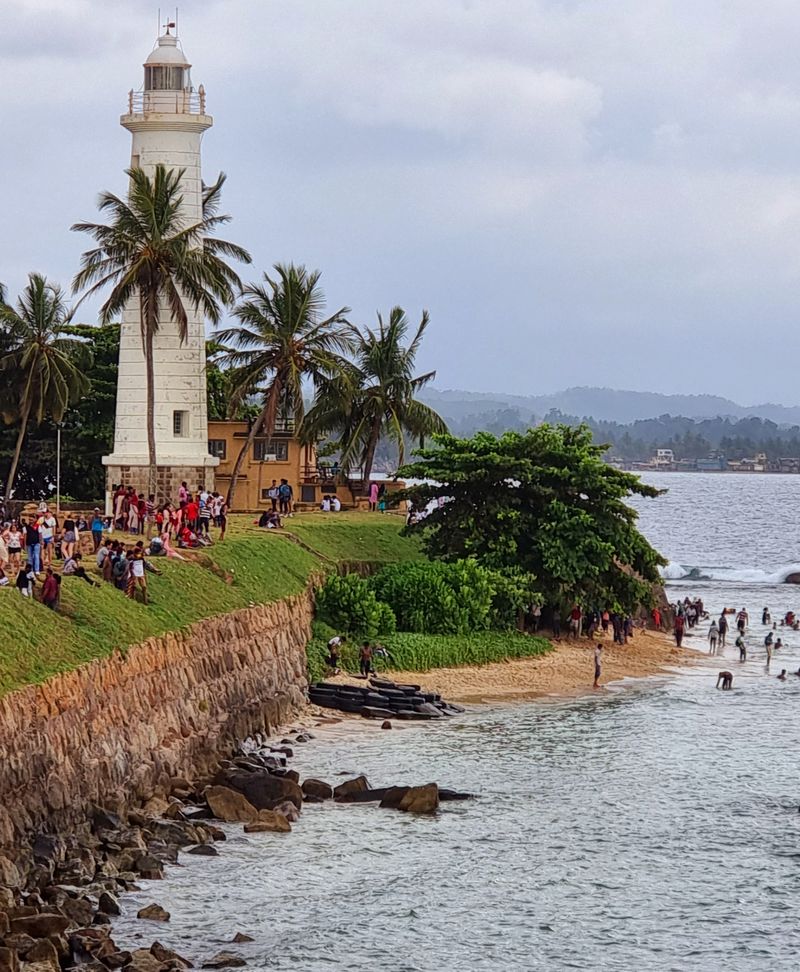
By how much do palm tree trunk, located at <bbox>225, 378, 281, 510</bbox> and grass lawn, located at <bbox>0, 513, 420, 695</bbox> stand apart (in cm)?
358

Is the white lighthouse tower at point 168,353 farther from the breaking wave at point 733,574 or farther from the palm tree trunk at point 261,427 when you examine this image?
the breaking wave at point 733,574

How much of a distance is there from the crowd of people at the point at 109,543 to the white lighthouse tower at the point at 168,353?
246 inches

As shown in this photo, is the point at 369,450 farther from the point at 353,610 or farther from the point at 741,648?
the point at 353,610

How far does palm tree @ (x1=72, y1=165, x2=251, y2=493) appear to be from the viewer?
174 ft

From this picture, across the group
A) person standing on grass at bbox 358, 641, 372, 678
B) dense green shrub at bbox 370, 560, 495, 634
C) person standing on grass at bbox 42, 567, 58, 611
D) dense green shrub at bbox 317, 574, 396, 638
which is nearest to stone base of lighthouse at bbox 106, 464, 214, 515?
dense green shrub at bbox 370, 560, 495, 634

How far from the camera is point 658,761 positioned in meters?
38.2

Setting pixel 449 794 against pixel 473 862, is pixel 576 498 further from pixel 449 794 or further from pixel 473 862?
pixel 473 862

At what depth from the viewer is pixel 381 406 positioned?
6588cm

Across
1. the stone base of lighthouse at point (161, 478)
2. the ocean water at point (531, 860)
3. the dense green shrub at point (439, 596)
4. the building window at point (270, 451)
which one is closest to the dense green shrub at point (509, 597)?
the dense green shrub at point (439, 596)

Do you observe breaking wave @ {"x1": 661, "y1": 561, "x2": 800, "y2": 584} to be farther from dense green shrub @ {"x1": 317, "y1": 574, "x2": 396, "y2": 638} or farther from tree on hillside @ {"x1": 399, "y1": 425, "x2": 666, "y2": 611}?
dense green shrub @ {"x1": 317, "y1": 574, "x2": 396, "y2": 638}

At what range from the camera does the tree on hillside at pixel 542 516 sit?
5225 centimetres

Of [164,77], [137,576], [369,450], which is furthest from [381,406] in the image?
[137,576]

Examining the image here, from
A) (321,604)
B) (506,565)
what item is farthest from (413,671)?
(506,565)

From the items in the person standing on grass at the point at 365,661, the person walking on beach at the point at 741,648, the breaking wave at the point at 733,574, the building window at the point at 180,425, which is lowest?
the breaking wave at the point at 733,574
